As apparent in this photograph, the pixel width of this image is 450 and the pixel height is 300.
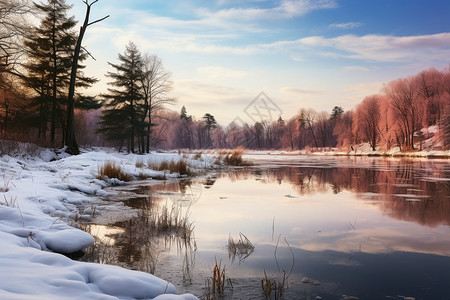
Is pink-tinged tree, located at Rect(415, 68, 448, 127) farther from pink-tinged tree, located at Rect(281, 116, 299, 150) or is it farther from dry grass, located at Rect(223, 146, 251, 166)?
dry grass, located at Rect(223, 146, 251, 166)

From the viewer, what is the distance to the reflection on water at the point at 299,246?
3377 millimetres

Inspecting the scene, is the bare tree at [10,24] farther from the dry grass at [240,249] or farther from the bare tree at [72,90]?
the dry grass at [240,249]

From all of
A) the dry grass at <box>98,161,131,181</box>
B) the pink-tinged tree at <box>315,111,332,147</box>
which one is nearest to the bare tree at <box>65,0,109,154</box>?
the dry grass at <box>98,161,131,181</box>

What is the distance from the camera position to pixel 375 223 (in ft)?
19.7

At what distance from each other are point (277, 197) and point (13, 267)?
728 cm

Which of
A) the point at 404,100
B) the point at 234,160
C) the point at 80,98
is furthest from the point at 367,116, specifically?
the point at 80,98

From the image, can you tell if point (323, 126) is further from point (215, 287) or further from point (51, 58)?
point (215, 287)

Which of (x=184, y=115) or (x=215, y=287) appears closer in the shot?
(x=215, y=287)

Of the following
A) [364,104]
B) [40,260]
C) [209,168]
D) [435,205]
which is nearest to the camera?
[40,260]

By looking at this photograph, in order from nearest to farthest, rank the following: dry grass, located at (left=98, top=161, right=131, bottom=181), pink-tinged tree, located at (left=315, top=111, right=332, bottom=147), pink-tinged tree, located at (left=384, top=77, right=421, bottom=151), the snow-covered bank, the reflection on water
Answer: the snow-covered bank → the reflection on water → dry grass, located at (left=98, top=161, right=131, bottom=181) → pink-tinged tree, located at (left=384, top=77, right=421, bottom=151) → pink-tinged tree, located at (left=315, top=111, right=332, bottom=147)

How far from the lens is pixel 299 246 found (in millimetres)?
4684

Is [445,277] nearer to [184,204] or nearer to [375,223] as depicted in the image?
[375,223]

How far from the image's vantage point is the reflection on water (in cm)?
338

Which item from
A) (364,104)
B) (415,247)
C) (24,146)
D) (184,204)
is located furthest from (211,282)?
(364,104)
